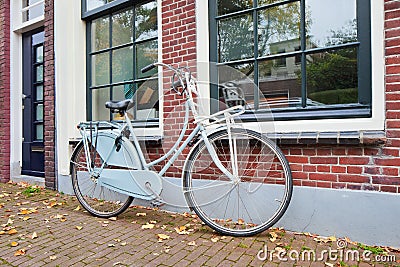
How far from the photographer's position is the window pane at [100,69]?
4.23 meters

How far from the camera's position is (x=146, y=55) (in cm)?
381

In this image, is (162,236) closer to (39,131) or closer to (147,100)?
(147,100)

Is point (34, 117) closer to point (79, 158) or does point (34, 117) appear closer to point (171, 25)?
point (79, 158)

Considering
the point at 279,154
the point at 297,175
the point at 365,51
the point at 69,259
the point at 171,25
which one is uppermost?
the point at 171,25

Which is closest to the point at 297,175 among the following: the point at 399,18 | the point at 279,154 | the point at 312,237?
the point at 279,154

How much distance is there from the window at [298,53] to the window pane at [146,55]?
2.72 ft

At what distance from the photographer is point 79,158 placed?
3523 millimetres

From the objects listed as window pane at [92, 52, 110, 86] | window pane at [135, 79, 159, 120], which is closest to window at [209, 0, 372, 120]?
window pane at [135, 79, 159, 120]

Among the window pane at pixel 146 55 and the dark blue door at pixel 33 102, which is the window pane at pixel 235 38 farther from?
the dark blue door at pixel 33 102

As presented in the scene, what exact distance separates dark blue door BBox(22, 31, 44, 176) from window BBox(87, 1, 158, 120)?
1240 mm

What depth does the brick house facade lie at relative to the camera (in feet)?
7.55

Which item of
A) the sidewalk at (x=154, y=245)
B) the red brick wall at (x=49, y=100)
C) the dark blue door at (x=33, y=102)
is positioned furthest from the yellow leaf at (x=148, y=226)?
the dark blue door at (x=33, y=102)

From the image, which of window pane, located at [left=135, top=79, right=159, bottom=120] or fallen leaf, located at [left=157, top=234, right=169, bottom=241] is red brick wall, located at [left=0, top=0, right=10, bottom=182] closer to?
window pane, located at [left=135, top=79, right=159, bottom=120]

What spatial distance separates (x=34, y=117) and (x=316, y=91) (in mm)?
4320
